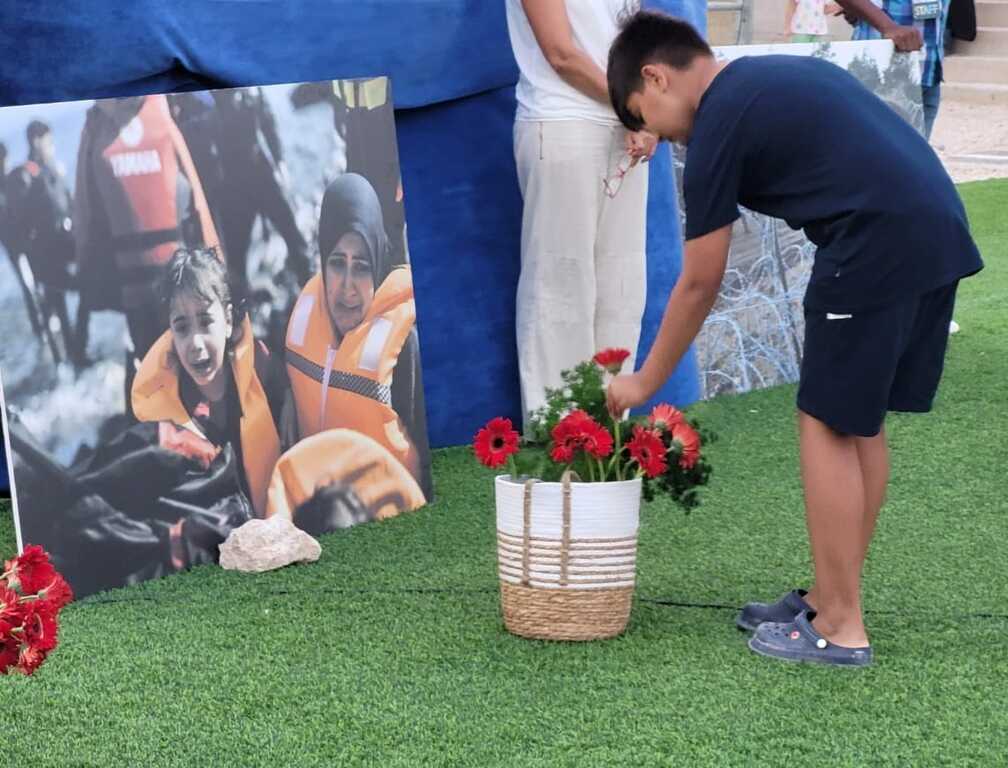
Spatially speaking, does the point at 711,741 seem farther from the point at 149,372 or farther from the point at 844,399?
the point at 149,372

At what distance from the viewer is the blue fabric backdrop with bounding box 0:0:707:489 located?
14.3 ft

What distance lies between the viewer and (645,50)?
3381 millimetres

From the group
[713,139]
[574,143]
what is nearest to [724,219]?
[713,139]

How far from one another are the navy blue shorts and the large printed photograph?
161 centimetres

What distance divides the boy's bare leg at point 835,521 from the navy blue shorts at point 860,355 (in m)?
0.06

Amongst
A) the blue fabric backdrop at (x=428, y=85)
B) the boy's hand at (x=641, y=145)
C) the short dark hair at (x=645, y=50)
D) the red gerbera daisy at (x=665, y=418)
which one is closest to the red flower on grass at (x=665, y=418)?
the red gerbera daisy at (x=665, y=418)

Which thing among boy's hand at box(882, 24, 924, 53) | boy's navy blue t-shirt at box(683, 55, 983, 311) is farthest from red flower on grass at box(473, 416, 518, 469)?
boy's hand at box(882, 24, 924, 53)

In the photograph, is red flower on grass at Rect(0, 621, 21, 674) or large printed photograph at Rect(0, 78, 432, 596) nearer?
red flower on grass at Rect(0, 621, 21, 674)

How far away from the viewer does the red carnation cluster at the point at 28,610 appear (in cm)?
232

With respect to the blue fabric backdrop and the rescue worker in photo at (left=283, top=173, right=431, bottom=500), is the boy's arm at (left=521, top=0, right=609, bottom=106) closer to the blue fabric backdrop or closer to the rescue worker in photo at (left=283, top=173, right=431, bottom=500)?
the blue fabric backdrop

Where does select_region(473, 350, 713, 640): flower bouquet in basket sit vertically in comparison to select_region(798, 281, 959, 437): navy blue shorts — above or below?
below

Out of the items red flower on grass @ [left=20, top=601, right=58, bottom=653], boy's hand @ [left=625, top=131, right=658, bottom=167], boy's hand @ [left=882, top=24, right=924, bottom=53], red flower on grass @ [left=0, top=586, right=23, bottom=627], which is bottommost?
boy's hand @ [left=882, top=24, right=924, bottom=53]

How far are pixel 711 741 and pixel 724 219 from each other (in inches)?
40.9

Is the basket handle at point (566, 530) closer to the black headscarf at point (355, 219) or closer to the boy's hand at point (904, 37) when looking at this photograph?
the black headscarf at point (355, 219)
